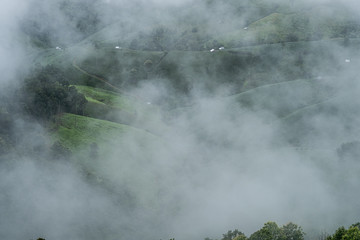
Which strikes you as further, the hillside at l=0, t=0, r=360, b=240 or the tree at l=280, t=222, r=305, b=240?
the hillside at l=0, t=0, r=360, b=240

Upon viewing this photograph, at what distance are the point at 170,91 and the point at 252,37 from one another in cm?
5370

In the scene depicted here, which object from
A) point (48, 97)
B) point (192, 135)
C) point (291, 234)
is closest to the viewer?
point (291, 234)

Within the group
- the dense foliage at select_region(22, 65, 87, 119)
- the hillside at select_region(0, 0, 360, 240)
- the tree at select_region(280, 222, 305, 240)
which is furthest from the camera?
the dense foliage at select_region(22, 65, 87, 119)

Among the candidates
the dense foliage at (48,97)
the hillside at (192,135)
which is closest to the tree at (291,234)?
the hillside at (192,135)

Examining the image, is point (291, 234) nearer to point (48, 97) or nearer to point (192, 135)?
point (48, 97)

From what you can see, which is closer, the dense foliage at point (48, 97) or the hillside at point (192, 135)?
the hillside at point (192, 135)

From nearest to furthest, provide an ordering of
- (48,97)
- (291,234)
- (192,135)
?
(291,234) → (48,97) → (192,135)

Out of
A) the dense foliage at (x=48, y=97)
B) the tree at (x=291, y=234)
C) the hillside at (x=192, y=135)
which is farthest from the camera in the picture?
the dense foliage at (x=48, y=97)

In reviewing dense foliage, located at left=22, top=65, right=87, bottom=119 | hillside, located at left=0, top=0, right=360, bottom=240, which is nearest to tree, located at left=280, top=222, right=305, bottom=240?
hillside, located at left=0, top=0, right=360, bottom=240

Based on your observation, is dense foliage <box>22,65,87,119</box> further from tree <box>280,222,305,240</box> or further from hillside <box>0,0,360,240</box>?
tree <box>280,222,305,240</box>

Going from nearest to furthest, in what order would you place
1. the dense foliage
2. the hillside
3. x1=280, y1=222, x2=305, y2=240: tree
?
x1=280, y1=222, x2=305, y2=240: tree → the hillside → the dense foliage

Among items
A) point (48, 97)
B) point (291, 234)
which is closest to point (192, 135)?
point (48, 97)

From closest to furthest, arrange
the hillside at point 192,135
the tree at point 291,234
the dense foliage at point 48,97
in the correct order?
1. the tree at point 291,234
2. the hillside at point 192,135
3. the dense foliage at point 48,97

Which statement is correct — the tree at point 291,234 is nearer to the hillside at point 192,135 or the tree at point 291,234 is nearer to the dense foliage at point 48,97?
the hillside at point 192,135
